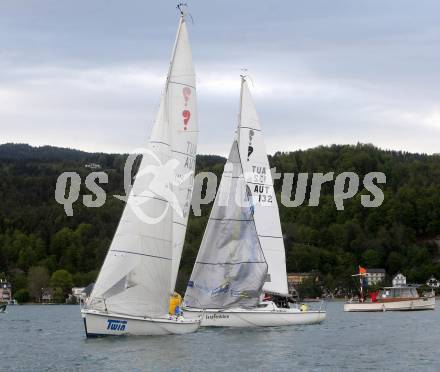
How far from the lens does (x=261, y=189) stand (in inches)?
2064

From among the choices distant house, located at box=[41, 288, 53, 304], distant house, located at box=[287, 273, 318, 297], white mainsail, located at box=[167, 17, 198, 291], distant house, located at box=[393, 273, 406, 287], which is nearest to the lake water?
white mainsail, located at box=[167, 17, 198, 291]

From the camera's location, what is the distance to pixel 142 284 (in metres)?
39.7

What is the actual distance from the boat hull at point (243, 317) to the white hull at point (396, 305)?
117 feet

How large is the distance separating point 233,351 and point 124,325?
438 cm

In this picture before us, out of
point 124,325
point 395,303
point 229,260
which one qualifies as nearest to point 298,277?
point 395,303

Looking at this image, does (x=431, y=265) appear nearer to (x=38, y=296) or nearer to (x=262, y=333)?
(x=38, y=296)

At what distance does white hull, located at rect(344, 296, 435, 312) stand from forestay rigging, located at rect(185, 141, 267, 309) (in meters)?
39.2

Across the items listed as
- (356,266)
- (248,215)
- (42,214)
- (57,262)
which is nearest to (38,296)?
(57,262)

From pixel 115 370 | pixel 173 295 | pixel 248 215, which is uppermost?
pixel 248 215

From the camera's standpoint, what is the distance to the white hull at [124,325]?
129 feet

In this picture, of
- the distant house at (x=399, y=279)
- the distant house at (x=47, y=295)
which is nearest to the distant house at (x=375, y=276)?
the distant house at (x=399, y=279)

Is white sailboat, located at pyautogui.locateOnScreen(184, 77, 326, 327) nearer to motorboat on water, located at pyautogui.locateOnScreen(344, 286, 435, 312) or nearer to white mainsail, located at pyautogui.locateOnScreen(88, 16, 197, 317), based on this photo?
white mainsail, located at pyautogui.locateOnScreen(88, 16, 197, 317)

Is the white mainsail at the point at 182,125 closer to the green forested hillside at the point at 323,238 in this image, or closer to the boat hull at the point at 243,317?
the boat hull at the point at 243,317

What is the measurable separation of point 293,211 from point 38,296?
161 feet
